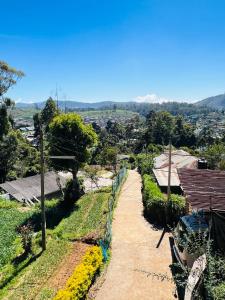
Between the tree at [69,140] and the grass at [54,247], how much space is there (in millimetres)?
4293

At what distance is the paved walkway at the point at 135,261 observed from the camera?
13.7 meters

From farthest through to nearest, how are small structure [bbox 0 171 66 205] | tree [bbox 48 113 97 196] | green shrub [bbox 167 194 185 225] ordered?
small structure [bbox 0 171 66 205], tree [bbox 48 113 97 196], green shrub [bbox 167 194 185 225]

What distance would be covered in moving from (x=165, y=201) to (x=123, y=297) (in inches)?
427

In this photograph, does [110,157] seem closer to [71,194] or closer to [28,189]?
[28,189]

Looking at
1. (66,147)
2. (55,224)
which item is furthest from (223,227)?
(66,147)

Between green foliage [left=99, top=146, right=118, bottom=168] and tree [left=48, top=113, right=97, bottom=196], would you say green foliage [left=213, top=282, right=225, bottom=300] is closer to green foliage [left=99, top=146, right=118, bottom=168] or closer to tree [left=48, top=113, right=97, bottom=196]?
tree [left=48, top=113, right=97, bottom=196]

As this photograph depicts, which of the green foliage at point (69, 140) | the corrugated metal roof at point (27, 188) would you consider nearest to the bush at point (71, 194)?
the green foliage at point (69, 140)

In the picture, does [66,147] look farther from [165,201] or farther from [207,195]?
[207,195]

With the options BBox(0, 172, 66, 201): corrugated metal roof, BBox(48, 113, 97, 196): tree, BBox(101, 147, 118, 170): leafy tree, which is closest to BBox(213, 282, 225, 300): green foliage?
BBox(48, 113, 97, 196): tree

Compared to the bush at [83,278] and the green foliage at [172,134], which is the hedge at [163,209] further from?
the green foliage at [172,134]

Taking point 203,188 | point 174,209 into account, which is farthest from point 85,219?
point 203,188

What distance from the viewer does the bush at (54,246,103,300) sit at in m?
12.2

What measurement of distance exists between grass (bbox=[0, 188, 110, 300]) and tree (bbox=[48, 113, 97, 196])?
4.29m

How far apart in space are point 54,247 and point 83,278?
6.75 metres
